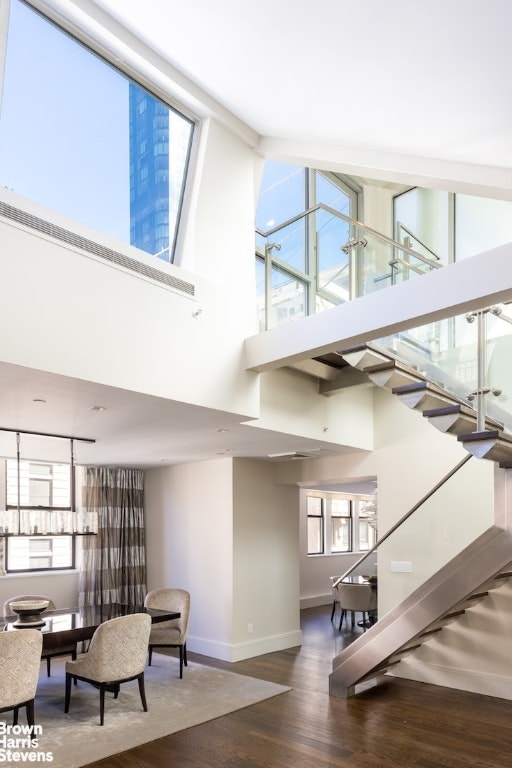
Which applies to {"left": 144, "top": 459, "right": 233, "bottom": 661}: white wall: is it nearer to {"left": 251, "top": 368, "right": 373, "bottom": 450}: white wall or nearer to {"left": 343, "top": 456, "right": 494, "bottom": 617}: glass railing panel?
{"left": 251, "top": 368, "right": 373, "bottom": 450}: white wall

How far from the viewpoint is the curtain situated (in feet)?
27.1

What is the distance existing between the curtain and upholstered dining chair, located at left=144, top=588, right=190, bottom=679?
1.63m

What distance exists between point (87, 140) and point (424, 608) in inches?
184

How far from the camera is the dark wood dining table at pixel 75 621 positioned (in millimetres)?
4922

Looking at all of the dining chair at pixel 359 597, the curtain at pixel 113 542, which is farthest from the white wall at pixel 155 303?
the dining chair at pixel 359 597

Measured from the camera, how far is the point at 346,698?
5.57 meters

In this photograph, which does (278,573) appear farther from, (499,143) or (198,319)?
(499,143)

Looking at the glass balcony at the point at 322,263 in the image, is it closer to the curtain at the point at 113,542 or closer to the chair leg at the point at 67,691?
the chair leg at the point at 67,691

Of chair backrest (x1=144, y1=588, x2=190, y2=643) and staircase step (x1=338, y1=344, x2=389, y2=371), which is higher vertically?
staircase step (x1=338, y1=344, x2=389, y2=371)

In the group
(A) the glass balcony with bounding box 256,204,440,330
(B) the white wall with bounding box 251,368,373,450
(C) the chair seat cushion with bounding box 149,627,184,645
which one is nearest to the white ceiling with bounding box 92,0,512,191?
(A) the glass balcony with bounding box 256,204,440,330

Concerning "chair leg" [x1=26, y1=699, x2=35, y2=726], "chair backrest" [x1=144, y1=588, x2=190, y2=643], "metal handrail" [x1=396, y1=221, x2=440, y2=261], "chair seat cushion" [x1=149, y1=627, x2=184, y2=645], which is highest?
"metal handrail" [x1=396, y1=221, x2=440, y2=261]

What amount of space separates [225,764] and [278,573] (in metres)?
3.87

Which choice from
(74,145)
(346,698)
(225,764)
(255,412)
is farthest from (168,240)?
(346,698)

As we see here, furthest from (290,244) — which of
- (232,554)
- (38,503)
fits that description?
(38,503)
